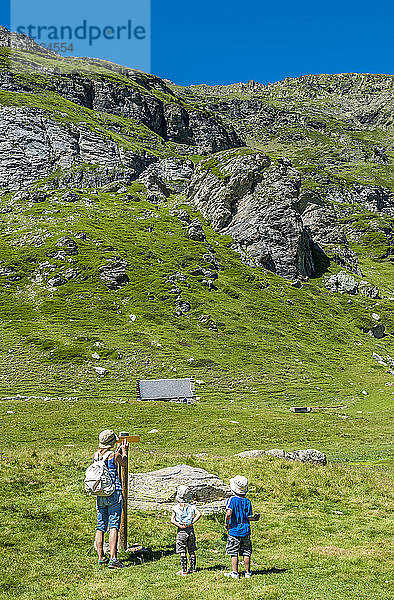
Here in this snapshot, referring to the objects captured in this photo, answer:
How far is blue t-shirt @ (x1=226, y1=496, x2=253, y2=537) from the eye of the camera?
518 inches

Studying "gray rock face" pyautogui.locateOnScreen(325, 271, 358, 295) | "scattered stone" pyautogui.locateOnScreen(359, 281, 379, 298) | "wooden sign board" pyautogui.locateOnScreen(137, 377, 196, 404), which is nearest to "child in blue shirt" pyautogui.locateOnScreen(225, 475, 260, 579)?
"wooden sign board" pyautogui.locateOnScreen(137, 377, 196, 404)

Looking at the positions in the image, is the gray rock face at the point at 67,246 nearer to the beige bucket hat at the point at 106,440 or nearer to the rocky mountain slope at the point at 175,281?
the rocky mountain slope at the point at 175,281

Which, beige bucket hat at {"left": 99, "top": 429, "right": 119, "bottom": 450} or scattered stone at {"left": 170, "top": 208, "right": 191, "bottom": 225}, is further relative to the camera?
scattered stone at {"left": 170, "top": 208, "right": 191, "bottom": 225}

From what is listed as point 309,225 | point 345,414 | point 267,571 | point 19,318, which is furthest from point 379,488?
point 309,225

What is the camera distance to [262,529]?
18.8m

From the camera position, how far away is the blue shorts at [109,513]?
13547mm

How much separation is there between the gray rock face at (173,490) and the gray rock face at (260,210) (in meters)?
126

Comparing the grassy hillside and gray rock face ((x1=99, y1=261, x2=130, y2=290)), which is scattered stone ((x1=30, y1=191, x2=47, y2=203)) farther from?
gray rock face ((x1=99, y1=261, x2=130, y2=290))

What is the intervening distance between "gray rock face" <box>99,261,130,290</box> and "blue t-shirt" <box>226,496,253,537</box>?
109 m

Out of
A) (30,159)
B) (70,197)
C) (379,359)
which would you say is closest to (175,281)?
(379,359)

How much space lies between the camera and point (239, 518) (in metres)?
13.2

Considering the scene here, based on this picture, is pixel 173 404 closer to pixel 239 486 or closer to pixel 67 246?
pixel 239 486

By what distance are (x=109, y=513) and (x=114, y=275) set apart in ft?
362

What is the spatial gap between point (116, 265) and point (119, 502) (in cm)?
11293
